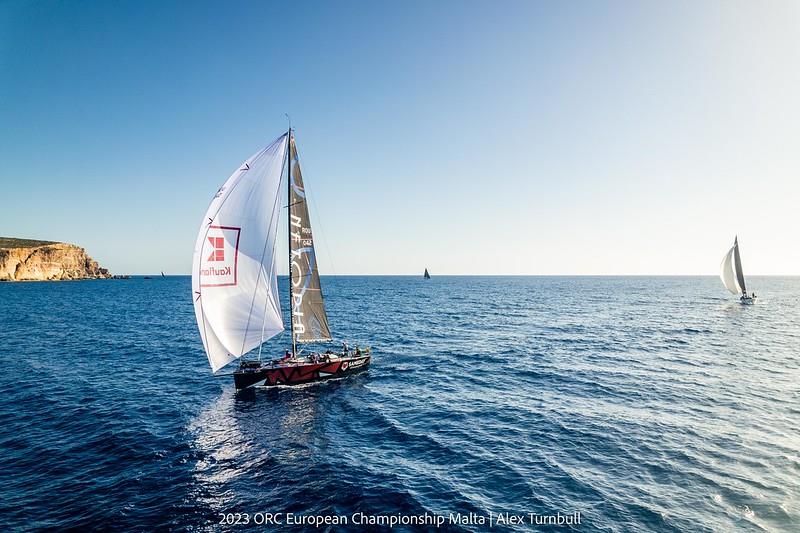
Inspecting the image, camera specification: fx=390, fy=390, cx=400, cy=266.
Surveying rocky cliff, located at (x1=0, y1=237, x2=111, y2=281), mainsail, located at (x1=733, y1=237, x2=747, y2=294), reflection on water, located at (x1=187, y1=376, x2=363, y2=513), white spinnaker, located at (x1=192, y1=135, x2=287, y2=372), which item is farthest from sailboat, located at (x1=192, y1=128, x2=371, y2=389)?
rocky cliff, located at (x1=0, y1=237, x2=111, y2=281)

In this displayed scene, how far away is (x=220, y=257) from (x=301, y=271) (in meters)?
7.40

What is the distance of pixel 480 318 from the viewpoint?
243ft

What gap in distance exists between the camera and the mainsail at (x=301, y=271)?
31.7 meters

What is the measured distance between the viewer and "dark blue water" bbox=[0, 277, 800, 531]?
15883 mm

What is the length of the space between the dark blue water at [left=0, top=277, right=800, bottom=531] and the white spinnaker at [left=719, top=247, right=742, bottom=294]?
55545 millimetres

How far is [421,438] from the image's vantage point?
22.4 meters

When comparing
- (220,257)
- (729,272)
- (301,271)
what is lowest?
(729,272)

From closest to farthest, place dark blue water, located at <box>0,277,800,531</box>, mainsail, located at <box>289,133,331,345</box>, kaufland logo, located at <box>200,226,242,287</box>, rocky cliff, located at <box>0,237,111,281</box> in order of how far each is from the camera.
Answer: dark blue water, located at <box>0,277,800,531</box> < kaufland logo, located at <box>200,226,242,287</box> < mainsail, located at <box>289,133,331,345</box> < rocky cliff, located at <box>0,237,111,281</box>

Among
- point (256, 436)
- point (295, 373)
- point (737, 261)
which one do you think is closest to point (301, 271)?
point (295, 373)

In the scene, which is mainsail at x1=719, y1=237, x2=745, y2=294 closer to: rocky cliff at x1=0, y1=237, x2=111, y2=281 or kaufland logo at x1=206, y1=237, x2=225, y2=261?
kaufland logo at x1=206, y1=237, x2=225, y2=261

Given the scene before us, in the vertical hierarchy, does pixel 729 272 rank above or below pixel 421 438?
above

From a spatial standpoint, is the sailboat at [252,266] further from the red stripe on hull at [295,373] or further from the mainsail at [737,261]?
the mainsail at [737,261]

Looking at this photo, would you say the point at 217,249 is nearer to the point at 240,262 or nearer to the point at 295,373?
the point at 240,262

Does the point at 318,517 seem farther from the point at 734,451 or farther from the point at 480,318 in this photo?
the point at 480,318
